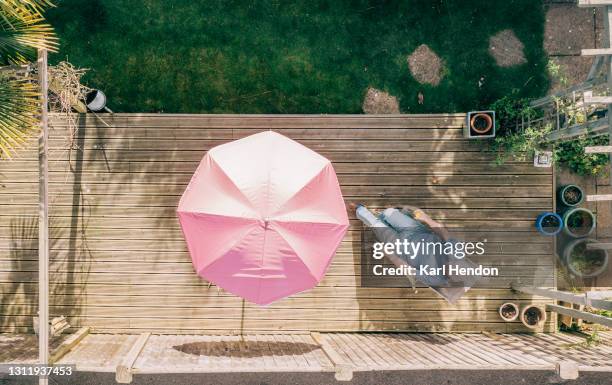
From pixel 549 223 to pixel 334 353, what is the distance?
132 inches

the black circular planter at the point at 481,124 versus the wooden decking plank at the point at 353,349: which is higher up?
the black circular planter at the point at 481,124

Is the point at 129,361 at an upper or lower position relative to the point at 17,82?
lower

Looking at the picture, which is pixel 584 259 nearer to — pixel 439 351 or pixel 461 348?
pixel 461 348

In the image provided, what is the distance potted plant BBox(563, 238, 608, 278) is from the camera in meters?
6.46

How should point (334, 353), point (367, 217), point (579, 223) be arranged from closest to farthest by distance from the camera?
point (334, 353) → point (367, 217) → point (579, 223)

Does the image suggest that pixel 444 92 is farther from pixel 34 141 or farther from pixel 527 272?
pixel 34 141

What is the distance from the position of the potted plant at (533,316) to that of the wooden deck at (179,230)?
0.13m

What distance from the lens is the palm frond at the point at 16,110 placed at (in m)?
4.52

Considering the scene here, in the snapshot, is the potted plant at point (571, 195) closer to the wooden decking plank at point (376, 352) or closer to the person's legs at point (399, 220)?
the person's legs at point (399, 220)

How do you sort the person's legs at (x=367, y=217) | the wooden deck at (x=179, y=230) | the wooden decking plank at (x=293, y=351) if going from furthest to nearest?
the wooden deck at (x=179, y=230)
the person's legs at (x=367, y=217)
the wooden decking plank at (x=293, y=351)

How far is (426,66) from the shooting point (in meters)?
6.62

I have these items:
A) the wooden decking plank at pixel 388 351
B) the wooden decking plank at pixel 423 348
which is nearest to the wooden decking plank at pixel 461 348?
the wooden decking plank at pixel 423 348

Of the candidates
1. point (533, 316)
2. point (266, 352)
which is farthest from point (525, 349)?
point (266, 352)

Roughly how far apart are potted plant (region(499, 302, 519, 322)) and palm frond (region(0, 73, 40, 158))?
19.6ft
